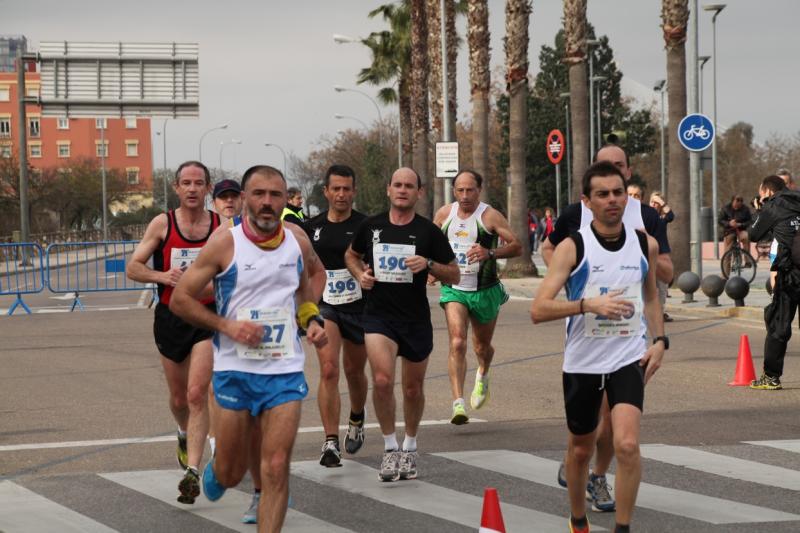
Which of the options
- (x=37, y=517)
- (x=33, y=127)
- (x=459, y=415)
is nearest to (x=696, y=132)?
(x=459, y=415)

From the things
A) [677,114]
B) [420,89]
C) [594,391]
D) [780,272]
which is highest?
[420,89]

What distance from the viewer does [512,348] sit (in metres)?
16.6

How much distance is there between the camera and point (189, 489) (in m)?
7.56

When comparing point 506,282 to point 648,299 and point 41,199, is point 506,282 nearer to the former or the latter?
point 648,299

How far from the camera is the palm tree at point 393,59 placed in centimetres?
5053

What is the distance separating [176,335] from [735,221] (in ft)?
67.0

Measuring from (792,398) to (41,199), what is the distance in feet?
216

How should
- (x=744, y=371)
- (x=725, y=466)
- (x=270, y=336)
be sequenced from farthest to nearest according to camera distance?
(x=744, y=371), (x=725, y=466), (x=270, y=336)

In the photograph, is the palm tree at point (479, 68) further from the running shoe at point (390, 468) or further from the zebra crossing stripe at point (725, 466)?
the running shoe at point (390, 468)

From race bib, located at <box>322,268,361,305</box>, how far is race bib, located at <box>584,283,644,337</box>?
312 centimetres

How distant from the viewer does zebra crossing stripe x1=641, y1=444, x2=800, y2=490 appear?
8.12 meters

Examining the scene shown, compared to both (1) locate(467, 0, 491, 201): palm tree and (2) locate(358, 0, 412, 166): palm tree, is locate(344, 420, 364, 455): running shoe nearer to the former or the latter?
(1) locate(467, 0, 491, 201): palm tree

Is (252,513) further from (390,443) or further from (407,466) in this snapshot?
(390,443)

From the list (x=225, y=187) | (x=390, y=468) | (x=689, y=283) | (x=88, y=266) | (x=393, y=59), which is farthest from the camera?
(x=393, y=59)
